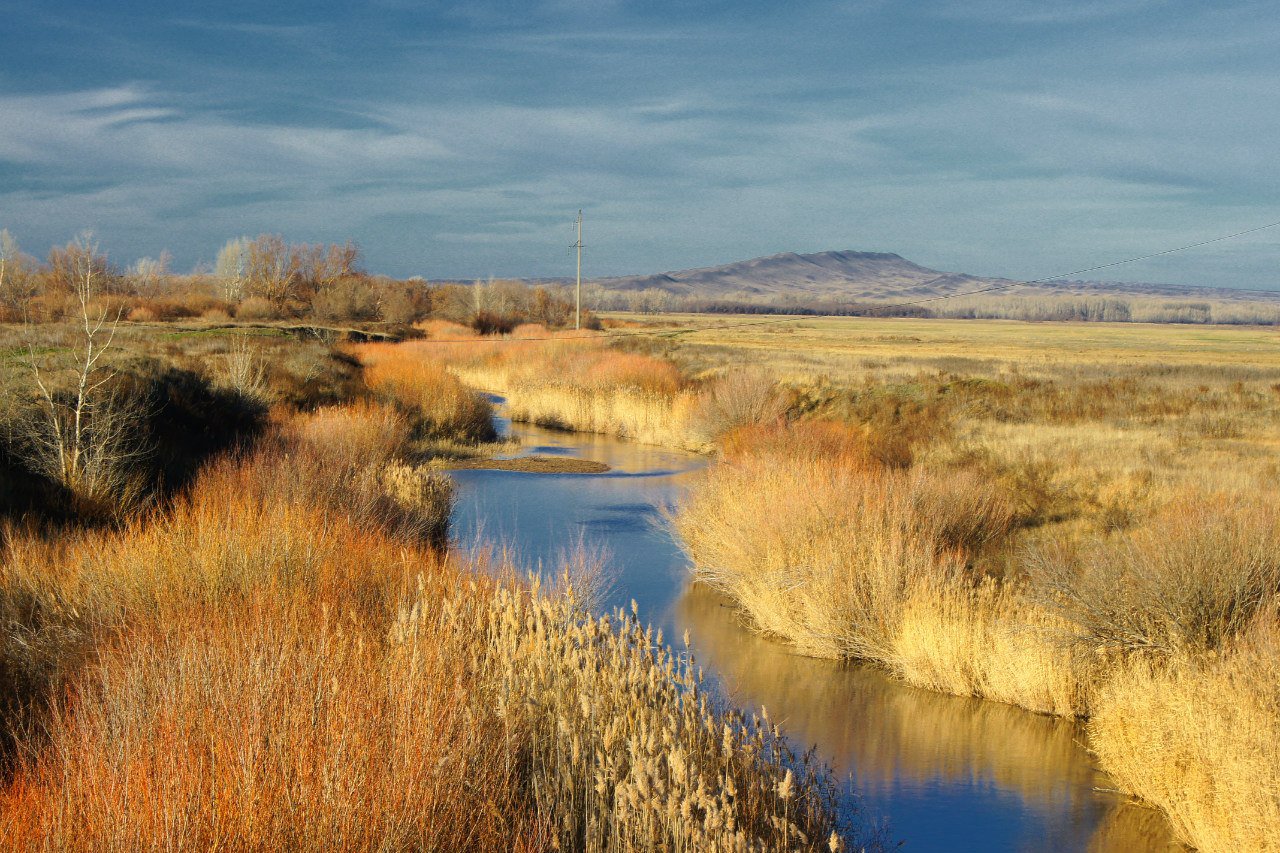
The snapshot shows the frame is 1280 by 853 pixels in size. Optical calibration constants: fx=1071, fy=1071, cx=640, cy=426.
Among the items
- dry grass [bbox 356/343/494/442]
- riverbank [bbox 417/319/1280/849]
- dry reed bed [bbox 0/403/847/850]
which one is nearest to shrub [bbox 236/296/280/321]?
dry grass [bbox 356/343/494/442]

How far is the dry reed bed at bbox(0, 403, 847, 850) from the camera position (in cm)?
452

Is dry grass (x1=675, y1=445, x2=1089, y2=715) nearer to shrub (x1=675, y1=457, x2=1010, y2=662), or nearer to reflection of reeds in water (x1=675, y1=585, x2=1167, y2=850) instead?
shrub (x1=675, y1=457, x2=1010, y2=662)

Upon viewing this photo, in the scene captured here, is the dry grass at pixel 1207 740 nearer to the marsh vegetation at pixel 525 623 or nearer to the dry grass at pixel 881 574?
the marsh vegetation at pixel 525 623

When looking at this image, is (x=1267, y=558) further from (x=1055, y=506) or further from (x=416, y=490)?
(x=416, y=490)

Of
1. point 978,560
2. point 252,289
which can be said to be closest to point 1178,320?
point 252,289

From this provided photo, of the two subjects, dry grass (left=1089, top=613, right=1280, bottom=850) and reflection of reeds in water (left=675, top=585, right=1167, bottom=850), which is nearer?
dry grass (left=1089, top=613, right=1280, bottom=850)

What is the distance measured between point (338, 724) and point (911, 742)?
6.64 metres

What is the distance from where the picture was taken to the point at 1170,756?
326 inches

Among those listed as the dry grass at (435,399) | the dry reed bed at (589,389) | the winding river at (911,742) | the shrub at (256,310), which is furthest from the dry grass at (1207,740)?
the shrub at (256,310)

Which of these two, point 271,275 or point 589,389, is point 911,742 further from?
point 271,275

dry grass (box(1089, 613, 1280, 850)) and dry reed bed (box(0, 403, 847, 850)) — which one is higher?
dry reed bed (box(0, 403, 847, 850))

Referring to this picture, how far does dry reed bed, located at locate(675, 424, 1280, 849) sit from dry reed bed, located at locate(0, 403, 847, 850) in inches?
128

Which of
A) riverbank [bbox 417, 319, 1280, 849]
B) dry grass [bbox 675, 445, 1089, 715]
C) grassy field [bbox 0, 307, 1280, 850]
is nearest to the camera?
grassy field [bbox 0, 307, 1280, 850]

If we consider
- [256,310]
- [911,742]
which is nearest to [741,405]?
[911,742]
